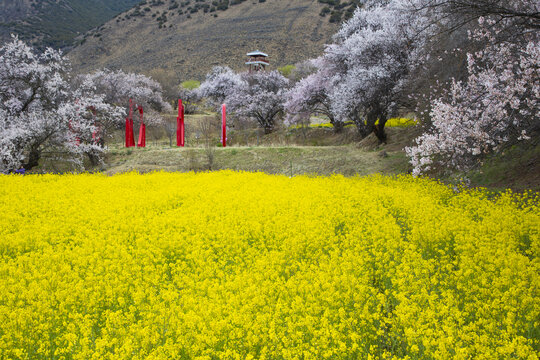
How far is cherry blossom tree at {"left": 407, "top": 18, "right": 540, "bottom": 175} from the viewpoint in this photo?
8531mm

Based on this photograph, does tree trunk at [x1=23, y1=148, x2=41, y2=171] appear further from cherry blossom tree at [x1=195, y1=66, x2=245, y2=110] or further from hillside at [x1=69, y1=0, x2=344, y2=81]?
hillside at [x1=69, y1=0, x2=344, y2=81]

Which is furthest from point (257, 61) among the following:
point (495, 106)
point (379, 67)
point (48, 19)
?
point (48, 19)

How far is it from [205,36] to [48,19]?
149 feet

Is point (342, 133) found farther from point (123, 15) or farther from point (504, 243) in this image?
point (123, 15)

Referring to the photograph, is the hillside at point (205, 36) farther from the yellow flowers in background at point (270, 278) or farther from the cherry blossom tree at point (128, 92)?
→ the yellow flowers in background at point (270, 278)

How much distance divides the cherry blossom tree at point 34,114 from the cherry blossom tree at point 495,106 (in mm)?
19914

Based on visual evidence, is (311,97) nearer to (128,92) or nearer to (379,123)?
(379,123)

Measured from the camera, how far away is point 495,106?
29.0ft

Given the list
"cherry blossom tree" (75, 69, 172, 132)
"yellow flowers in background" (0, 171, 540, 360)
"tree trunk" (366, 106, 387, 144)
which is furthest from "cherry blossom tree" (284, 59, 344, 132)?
"yellow flowers in background" (0, 171, 540, 360)

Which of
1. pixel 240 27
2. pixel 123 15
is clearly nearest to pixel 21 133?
pixel 240 27

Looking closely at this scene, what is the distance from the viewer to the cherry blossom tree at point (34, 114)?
20141 mm

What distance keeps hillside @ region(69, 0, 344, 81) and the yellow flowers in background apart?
54.2 m

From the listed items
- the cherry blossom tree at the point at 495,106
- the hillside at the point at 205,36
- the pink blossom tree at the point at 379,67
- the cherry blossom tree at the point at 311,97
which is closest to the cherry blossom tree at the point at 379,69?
the pink blossom tree at the point at 379,67

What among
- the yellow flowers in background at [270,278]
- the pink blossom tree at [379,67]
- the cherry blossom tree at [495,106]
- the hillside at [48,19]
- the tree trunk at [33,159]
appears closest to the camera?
the yellow flowers in background at [270,278]
